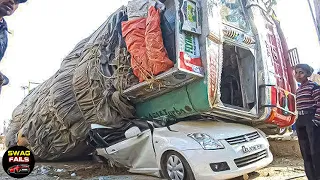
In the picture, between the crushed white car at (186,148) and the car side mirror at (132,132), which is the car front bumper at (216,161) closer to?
the crushed white car at (186,148)

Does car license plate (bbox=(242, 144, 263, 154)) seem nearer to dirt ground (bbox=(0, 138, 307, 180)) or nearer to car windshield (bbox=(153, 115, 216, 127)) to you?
dirt ground (bbox=(0, 138, 307, 180))

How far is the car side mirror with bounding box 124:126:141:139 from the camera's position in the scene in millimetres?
4656

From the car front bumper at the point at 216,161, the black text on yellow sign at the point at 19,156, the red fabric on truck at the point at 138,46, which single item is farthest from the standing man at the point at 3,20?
the red fabric on truck at the point at 138,46

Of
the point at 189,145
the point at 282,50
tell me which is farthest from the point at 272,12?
the point at 189,145

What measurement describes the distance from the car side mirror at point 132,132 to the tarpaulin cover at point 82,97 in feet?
1.61

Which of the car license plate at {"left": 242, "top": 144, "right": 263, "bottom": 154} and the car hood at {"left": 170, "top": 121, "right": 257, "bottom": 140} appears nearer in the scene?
the car license plate at {"left": 242, "top": 144, "right": 263, "bottom": 154}

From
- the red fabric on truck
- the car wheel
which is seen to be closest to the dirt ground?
the car wheel

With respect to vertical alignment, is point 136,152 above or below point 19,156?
below

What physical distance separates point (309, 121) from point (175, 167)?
6.21ft

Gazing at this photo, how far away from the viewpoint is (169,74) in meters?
4.07

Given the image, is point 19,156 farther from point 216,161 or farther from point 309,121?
point 309,121

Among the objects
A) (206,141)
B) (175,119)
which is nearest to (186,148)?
(206,141)

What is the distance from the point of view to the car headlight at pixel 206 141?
3882 millimetres

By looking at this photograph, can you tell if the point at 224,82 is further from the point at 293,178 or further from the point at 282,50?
the point at 293,178
